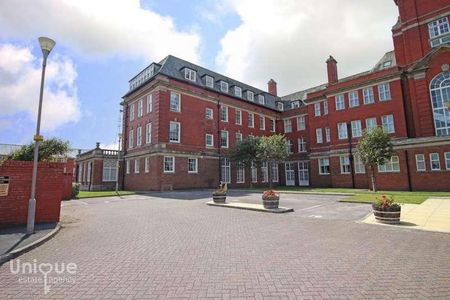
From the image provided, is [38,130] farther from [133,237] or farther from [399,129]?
[399,129]

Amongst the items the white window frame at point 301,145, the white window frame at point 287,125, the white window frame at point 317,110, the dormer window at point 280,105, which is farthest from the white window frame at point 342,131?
the dormer window at point 280,105

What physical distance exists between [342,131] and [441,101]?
32.1 ft

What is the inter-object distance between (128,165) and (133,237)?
90.1ft

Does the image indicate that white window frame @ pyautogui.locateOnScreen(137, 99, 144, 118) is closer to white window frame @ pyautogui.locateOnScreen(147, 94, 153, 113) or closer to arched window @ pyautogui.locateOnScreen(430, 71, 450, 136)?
white window frame @ pyautogui.locateOnScreen(147, 94, 153, 113)

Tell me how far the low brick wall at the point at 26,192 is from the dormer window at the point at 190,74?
2410 cm

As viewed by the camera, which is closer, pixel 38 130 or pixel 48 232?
pixel 48 232

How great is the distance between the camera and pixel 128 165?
33.3 meters

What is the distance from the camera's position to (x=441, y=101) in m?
24.7

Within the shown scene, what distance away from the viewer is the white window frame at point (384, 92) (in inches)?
1089

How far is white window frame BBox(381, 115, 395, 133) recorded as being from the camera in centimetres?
2721

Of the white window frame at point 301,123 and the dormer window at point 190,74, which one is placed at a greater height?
the dormer window at point 190,74

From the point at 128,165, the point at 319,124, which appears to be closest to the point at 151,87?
the point at 128,165

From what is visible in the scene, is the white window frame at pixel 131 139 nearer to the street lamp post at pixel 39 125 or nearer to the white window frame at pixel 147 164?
the white window frame at pixel 147 164

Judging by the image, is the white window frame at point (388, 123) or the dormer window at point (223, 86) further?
the dormer window at point (223, 86)
